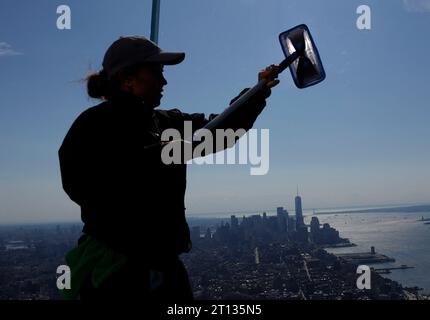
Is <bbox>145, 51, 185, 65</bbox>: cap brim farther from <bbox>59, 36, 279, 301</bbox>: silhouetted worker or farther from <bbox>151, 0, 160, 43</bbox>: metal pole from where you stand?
<bbox>151, 0, 160, 43</bbox>: metal pole

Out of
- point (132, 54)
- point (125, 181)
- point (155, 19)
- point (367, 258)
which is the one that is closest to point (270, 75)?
point (132, 54)

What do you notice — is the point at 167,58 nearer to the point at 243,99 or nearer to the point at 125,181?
the point at 243,99

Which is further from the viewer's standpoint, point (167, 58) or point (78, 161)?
point (167, 58)

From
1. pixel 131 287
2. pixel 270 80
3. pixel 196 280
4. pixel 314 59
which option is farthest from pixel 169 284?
pixel 196 280

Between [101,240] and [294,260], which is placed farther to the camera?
[294,260]

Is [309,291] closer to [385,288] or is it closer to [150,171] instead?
[385,288]
